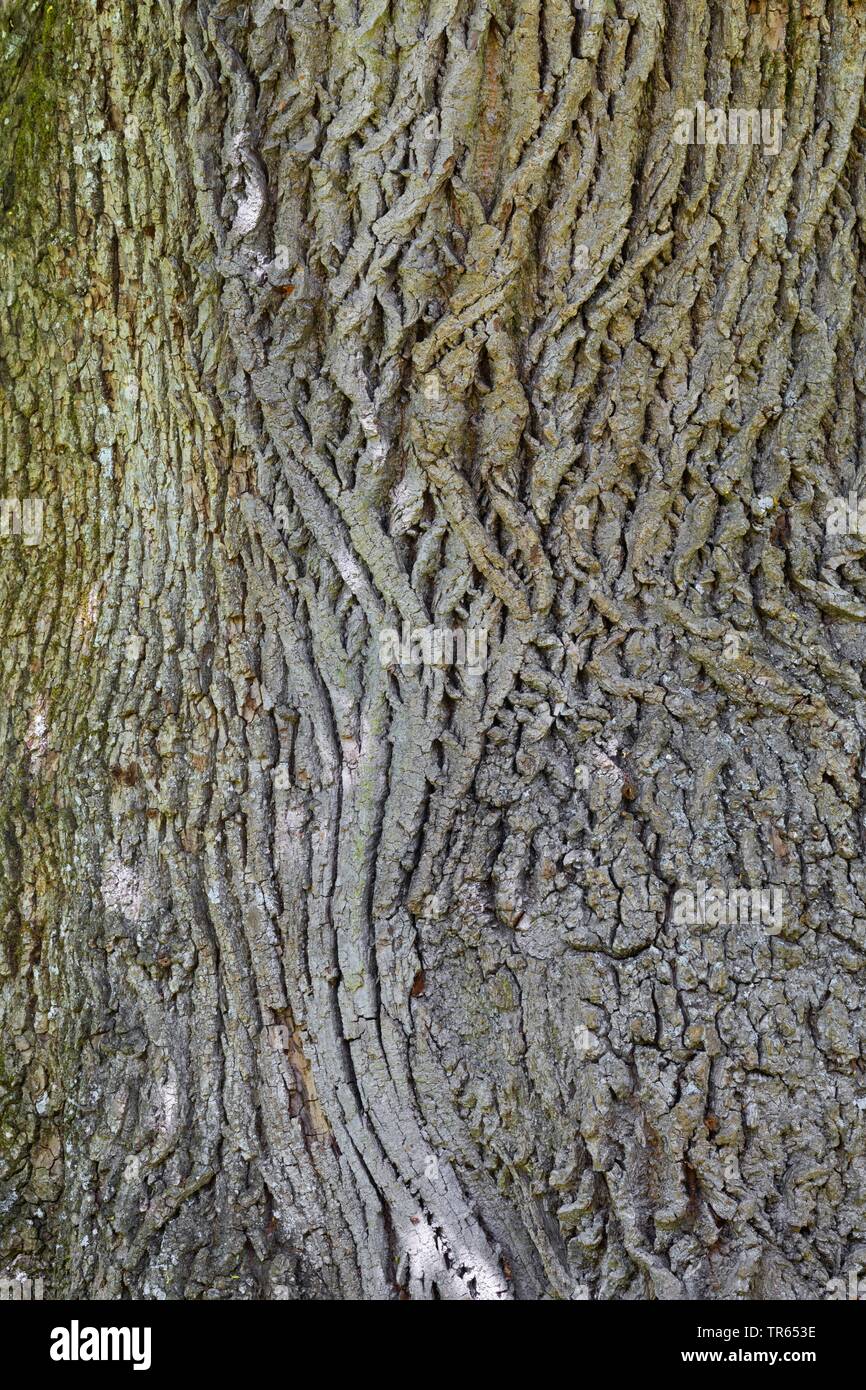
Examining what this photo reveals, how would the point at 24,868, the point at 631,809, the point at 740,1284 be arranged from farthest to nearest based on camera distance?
1. the point at 24,868
2. the point at 631,809
3. the point at 740,1284

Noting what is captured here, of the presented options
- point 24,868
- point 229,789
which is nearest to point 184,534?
point 229,789

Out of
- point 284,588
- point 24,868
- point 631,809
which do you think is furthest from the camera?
point 24,868

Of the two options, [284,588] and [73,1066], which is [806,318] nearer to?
[284,588]

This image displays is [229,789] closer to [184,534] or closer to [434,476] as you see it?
[184,534]

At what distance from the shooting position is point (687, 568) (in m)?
2.39

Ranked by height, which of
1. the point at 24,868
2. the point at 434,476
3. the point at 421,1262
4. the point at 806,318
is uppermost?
the point at 806,318

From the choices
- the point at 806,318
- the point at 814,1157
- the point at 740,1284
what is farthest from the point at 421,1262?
the point at 806,318

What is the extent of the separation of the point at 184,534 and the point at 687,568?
110 cm

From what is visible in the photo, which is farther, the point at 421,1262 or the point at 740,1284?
the point at 421,1262

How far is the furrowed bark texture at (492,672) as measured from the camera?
2279 mm

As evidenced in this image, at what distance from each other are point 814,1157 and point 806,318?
5.47 feet

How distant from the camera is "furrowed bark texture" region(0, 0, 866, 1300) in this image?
2.28m

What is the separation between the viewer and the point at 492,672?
7.86ft

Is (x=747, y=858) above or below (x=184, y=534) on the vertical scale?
below
